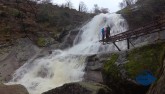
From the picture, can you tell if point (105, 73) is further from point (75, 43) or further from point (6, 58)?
point (75, 43)

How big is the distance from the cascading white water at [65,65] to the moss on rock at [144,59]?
24.6 ft

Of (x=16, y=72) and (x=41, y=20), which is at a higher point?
(x=41, y=20)

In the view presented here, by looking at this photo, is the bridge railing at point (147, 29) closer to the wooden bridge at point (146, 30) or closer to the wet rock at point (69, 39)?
the wooden bridge at point (146, 30)

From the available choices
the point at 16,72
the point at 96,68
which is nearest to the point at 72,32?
the point at 16,72

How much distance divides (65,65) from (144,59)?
39.7 ft

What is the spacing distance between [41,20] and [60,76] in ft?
68.4

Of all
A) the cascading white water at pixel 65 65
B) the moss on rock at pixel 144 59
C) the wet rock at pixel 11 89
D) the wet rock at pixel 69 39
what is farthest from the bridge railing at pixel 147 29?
the wet rock at pixel 69 39

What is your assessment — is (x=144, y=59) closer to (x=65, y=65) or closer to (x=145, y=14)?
(x=65, y=65)

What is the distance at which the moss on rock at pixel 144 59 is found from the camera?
42.3ft

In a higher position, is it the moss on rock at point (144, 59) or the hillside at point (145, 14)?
the hillside at point (145, 14)

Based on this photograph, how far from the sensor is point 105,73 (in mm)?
14641

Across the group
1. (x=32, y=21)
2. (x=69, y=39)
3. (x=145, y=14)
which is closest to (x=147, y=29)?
(x=145, y=14)

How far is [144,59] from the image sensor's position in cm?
1331

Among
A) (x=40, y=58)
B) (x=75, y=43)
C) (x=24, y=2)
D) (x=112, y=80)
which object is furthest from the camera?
(x=24, y=2)
